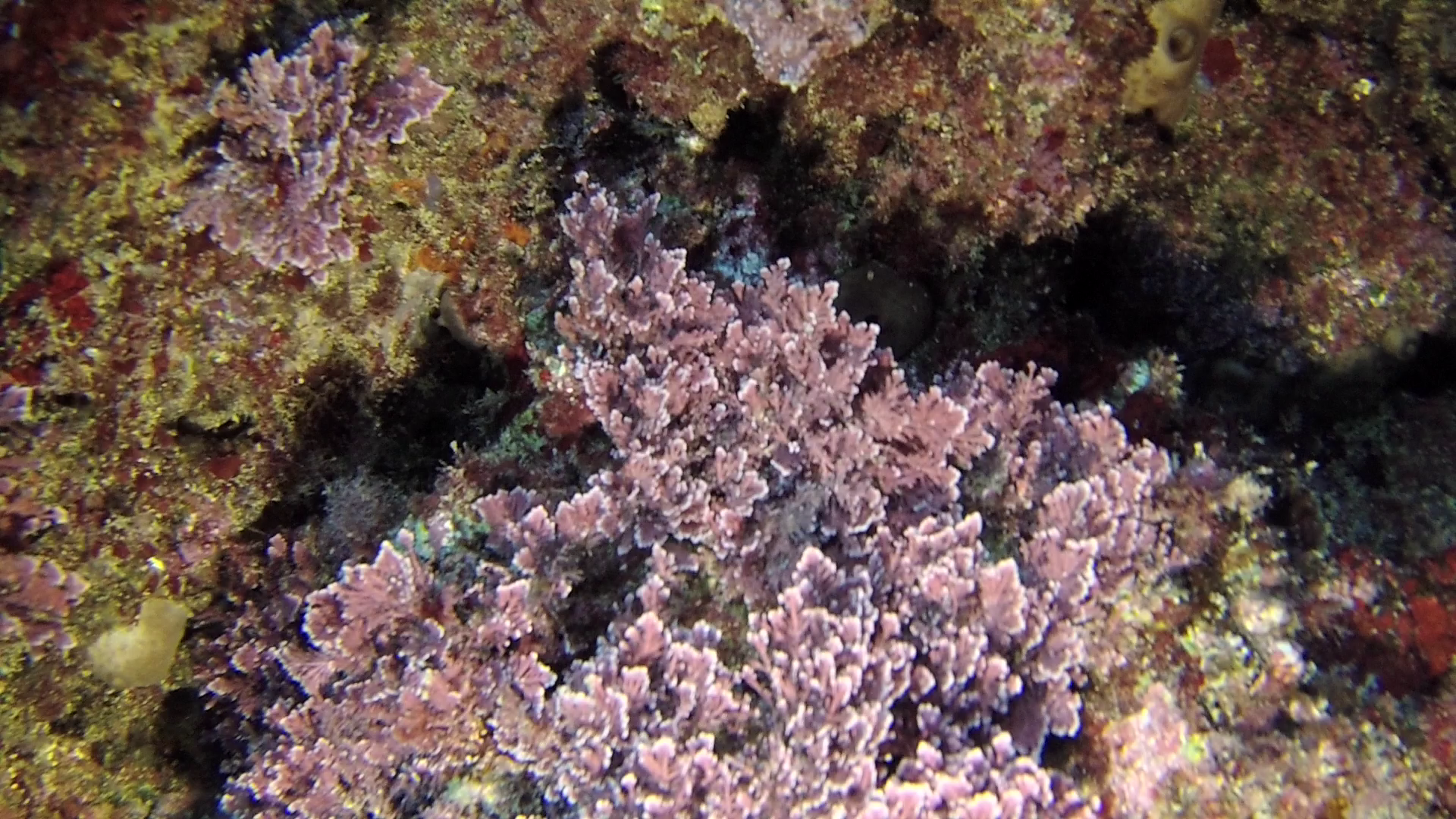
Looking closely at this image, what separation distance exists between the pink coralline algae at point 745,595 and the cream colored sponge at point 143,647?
0.39 metres

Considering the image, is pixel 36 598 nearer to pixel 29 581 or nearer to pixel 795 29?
pixel 29 581

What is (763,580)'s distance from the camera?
2.61 metres

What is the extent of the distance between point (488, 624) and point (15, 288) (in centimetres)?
158

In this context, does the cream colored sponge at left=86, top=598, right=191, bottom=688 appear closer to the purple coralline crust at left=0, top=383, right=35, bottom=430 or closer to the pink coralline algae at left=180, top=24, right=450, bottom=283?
the purple coralline crust at left=0, top=383, right=35, bottom=430

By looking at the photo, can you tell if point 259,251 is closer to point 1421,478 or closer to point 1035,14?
point 1035,14

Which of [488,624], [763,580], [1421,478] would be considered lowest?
[488,624]

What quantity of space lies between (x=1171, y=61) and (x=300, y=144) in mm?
2833

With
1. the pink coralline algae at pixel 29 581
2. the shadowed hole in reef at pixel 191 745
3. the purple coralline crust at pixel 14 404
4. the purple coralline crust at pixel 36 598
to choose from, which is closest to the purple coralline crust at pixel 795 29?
the purple coralline crust at pixel 14 404

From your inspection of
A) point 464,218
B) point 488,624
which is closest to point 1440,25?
point 464,218

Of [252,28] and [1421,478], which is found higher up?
[252,28]

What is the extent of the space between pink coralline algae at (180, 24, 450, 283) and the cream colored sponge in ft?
4.58

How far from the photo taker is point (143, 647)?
307 cm

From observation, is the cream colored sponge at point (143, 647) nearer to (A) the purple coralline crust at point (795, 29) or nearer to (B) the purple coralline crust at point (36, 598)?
(B) the purple coralline crust at point (36, 598)

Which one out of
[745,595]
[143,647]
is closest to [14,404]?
[143,647]
